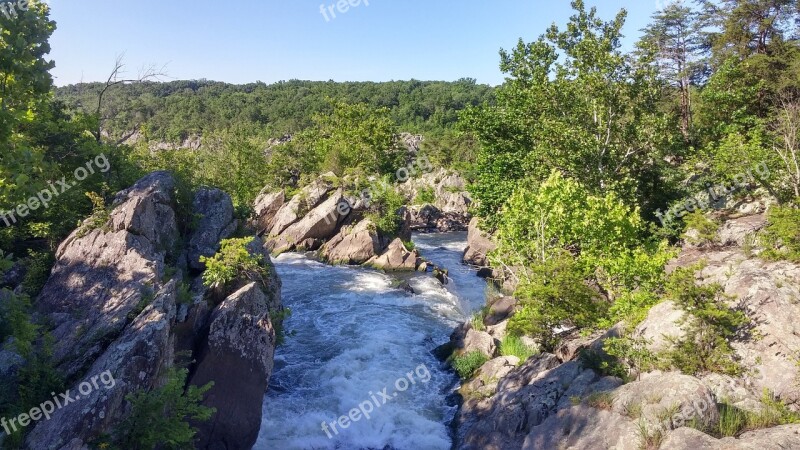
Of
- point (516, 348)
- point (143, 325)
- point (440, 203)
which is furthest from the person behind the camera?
point (440, 203)

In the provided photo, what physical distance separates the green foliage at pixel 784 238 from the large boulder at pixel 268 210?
3450 centimetres

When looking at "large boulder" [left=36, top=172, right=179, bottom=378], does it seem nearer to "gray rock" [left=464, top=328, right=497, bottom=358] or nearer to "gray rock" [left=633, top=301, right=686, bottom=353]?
"gray rock" [left=464, top=328, right=497, bottom=358]

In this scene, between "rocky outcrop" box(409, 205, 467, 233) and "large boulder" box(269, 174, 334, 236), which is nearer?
"large boulder" box(269, 174, 334, 236)

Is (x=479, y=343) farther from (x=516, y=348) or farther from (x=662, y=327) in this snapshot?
(x=662, y=327)

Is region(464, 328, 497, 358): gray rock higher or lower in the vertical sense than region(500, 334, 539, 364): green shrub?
lower

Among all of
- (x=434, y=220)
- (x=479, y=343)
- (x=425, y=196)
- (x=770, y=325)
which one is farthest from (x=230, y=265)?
(x=425, y=196)

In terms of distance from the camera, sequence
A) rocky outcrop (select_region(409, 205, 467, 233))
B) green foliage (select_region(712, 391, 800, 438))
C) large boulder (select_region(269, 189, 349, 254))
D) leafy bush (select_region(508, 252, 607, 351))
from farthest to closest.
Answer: rocky outcrop (select_region(409, 205, 467, 233)), large boulder (select_region(269, 189, 349, 254)), leafy bush (select_region(508, 252, 607, 351)), green foliage (select_region(712, 391, 800, 438))

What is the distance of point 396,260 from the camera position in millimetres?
30438

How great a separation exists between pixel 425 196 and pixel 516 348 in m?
42.1

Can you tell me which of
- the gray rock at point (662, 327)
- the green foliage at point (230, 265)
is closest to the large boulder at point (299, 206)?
the green foliage at point (230, 265)

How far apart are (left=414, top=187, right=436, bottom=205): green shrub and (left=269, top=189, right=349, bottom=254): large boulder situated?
803 inches

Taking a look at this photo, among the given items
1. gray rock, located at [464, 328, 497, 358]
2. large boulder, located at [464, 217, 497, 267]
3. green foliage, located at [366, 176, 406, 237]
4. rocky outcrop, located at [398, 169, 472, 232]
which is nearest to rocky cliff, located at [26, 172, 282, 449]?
Result: gray rock, located at [464, 328, 497, 358]

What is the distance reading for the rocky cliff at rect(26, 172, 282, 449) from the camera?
8.81m

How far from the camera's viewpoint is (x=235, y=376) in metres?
11.7
